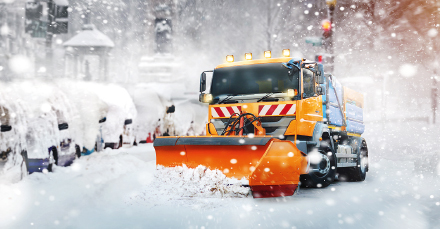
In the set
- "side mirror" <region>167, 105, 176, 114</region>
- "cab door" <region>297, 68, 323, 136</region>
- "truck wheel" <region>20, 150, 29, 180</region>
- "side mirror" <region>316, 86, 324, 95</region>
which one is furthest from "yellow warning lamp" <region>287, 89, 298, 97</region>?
"side mirror" <region>167, 105, 176, 114</region>

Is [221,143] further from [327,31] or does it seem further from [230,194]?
[327,31]

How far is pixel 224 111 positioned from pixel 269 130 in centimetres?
91

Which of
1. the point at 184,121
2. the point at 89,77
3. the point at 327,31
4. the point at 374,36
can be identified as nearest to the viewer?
the point at 327,31

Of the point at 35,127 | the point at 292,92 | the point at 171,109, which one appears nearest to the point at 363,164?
the point at 292,92

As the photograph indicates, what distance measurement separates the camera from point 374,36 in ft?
88.2

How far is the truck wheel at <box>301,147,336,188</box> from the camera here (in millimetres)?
7383

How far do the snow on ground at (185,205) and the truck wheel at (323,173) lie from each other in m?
0.22

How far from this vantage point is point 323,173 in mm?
7457

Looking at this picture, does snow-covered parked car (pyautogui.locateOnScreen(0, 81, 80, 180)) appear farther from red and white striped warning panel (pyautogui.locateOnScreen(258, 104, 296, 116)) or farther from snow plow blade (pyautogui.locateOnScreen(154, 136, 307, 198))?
red and white striped warning panel (pyautogui.locateOnScreen(258, 104, 296, 116))

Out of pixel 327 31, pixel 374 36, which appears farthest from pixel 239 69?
pixel 374 36

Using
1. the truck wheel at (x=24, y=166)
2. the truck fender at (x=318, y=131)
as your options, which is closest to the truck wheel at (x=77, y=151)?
the truck wheel at (x=24, y=166)

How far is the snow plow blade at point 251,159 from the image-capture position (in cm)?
555

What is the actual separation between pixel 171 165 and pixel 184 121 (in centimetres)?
1215

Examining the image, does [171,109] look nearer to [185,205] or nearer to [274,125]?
[274,125]
